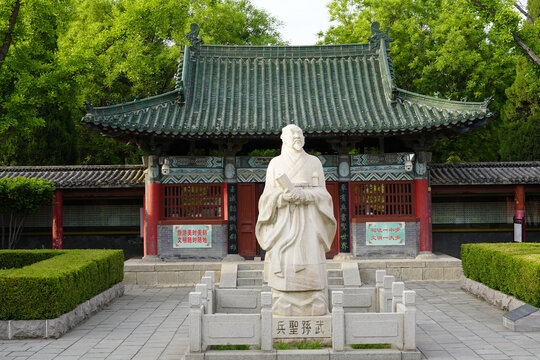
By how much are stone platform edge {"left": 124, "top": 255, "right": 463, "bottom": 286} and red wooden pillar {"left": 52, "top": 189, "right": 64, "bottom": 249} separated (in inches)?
135

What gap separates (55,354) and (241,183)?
901cm

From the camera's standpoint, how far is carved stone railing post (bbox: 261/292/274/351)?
8281mm

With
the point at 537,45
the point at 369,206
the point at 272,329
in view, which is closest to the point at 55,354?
the point at 272,329

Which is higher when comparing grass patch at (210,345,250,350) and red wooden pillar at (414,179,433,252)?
red wooden pillar at (414,179,433,252)

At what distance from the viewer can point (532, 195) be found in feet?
63.7

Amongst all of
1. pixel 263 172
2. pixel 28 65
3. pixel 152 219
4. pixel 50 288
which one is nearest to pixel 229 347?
pixel 50 288

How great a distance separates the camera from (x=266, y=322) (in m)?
8.30

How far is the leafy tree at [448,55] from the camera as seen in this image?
26.0m

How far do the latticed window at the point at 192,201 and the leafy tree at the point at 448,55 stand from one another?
45.3ft

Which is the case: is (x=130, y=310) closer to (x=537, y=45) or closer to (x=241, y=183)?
(x=241, y=183)

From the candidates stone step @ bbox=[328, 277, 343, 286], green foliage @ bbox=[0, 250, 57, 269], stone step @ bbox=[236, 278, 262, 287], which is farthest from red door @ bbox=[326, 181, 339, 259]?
green foliage @ bbox=[0, 250, 57, 269]

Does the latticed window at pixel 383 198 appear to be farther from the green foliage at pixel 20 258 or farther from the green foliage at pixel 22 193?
the green foliage at pixel 22 193

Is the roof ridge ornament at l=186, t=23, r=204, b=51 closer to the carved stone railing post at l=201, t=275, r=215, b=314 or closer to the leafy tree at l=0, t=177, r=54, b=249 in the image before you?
the leafy tree at l=0, t=177, r=54, b=249

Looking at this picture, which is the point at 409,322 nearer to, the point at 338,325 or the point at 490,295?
the point at 338,325
